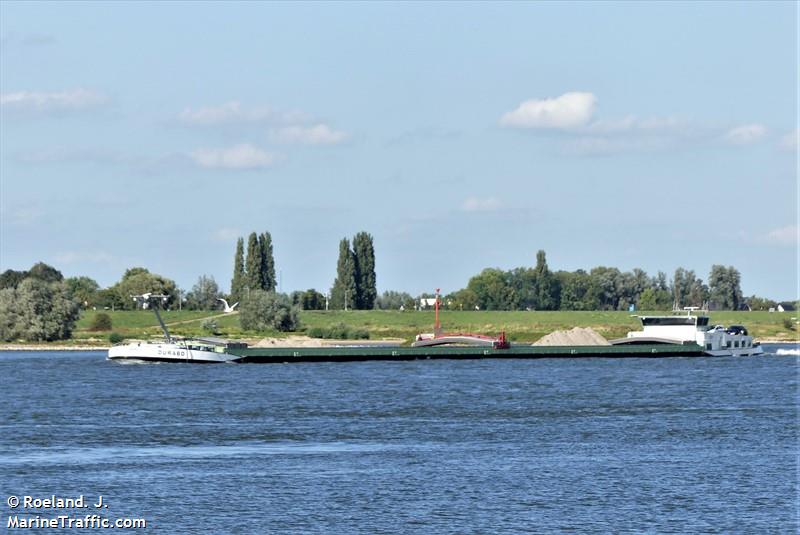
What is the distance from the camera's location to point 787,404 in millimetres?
100938

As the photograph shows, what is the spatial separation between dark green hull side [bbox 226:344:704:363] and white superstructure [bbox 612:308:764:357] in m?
1.67

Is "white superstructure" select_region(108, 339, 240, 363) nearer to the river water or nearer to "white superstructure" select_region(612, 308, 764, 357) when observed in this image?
the river water

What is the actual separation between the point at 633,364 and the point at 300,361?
41.0 m

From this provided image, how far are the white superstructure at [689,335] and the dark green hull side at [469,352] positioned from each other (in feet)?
5.49

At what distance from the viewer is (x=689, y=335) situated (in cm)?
18562

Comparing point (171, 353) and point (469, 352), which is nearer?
point (171, 353)

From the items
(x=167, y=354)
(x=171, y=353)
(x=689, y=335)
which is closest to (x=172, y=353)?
(x=171, y=353)

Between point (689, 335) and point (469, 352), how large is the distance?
30730 mm

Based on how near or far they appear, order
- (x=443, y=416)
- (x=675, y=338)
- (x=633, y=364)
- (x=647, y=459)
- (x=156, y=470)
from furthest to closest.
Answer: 1. (x=675, y=338)
2. (x=633, y=364)
3. (x=443, y=416)
4. (x=647, y=459)
5. (x=156, y=470)

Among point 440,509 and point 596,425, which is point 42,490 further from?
point 596,425

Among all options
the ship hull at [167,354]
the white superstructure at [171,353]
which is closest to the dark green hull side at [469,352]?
the white superstructure at [171,353]

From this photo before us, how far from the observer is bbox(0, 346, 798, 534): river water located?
50.2 m

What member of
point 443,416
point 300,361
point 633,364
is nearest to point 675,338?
point 633,364

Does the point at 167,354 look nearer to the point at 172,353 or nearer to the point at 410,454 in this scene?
the point at 172,353
